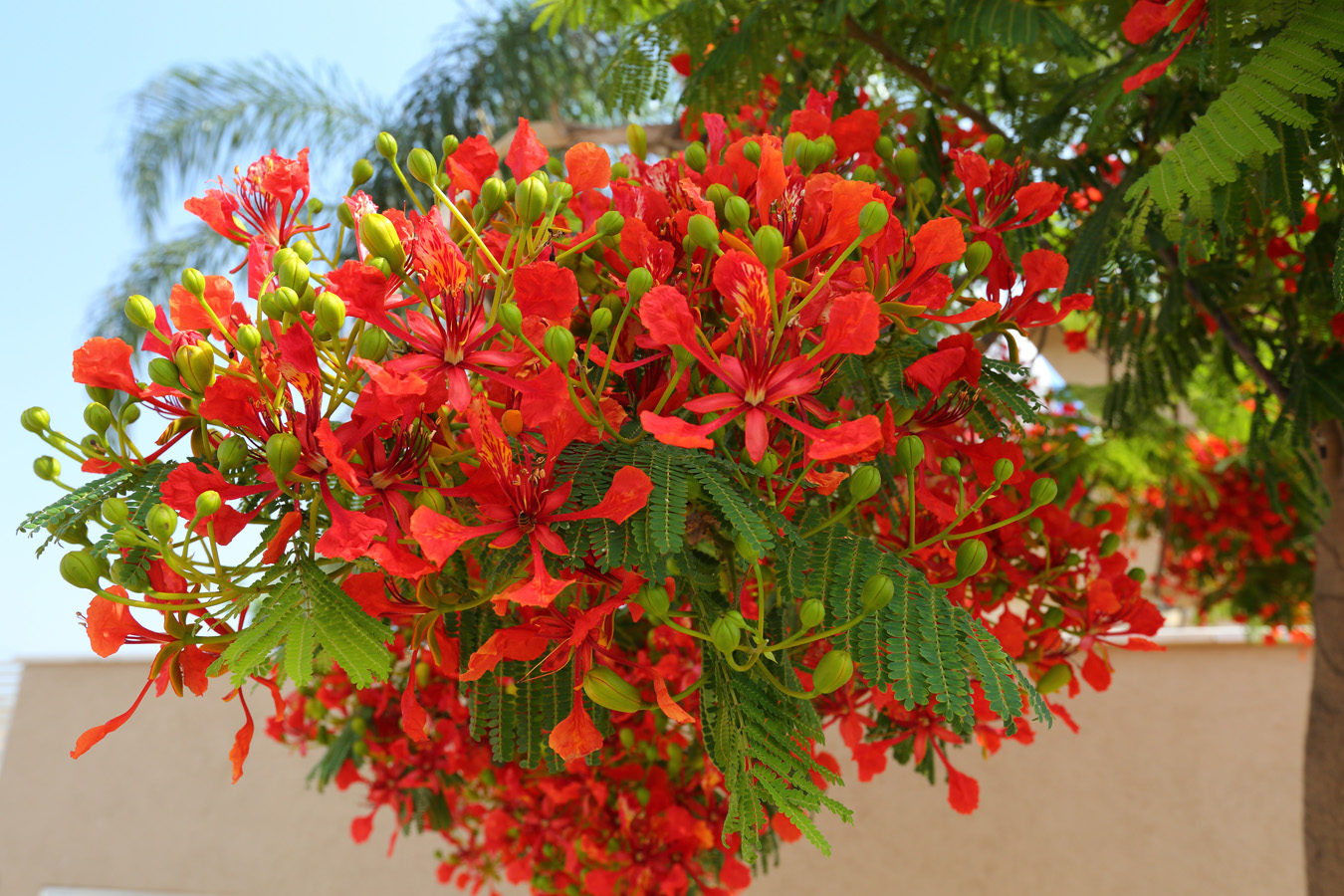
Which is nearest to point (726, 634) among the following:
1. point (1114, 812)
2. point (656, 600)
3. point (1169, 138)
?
point (656, 600)

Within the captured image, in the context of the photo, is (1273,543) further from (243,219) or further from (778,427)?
(243,219)

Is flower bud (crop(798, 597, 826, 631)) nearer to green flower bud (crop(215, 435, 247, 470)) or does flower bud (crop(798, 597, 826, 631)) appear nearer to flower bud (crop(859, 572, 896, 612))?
flower bud (crop(859, 572, 896, 612))

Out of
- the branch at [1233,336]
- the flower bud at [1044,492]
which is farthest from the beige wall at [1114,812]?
the flower bud at [1044,492]

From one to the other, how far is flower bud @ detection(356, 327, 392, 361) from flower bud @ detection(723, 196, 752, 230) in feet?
0.87

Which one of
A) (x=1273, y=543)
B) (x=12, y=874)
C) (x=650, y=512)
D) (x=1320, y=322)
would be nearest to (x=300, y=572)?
(x=650, y=512)

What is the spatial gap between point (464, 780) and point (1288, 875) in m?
2.65

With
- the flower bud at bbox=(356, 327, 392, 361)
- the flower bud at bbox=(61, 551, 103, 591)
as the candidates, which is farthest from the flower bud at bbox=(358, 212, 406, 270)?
the flower bud at bbox=(61, 551, 103, 591)

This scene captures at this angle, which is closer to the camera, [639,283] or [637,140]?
[639,283]

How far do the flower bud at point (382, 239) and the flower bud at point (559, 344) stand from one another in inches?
5.6

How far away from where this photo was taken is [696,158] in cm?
86

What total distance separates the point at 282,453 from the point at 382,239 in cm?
17

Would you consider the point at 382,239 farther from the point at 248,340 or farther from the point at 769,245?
the point at 769,245

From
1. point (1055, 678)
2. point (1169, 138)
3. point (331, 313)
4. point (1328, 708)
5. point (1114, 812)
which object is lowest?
point (1114, 812)

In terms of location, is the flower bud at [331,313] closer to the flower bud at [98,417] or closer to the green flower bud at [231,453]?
the green flower bud at [231,453]
